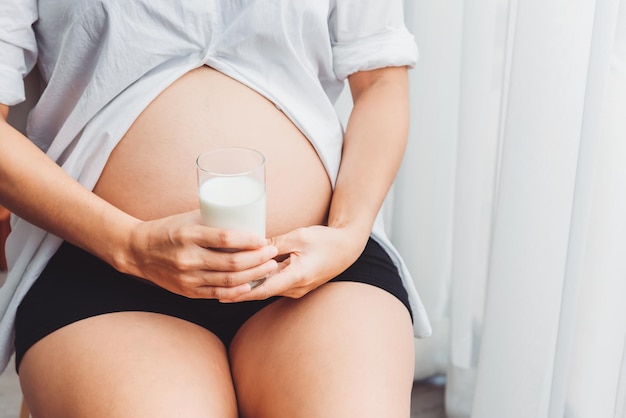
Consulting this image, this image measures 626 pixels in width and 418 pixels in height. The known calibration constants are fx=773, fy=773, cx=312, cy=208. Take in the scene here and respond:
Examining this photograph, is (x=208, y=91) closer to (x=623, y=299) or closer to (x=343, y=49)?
(x=343, y=49)

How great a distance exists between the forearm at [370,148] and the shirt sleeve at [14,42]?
1.58 feet

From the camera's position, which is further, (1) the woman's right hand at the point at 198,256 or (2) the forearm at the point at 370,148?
(2) the forearm at the point at 370,148

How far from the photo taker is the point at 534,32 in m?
1.17

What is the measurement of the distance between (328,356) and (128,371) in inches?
9.6

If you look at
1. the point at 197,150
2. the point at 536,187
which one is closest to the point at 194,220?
the point at 197,150

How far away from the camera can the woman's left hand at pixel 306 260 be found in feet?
3.15

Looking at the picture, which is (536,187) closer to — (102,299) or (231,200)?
(231,200)

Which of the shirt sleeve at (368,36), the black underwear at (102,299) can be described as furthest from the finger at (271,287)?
the shirt sleeve at (368,36)

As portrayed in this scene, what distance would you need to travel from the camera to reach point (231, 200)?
883 mm

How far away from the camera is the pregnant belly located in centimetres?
106

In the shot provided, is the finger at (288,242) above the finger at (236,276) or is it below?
above

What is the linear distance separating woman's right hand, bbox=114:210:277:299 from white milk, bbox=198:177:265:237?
13mm

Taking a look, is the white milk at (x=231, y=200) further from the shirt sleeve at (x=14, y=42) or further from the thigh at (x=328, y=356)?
the shirt sleeve at (x=14, y=42)

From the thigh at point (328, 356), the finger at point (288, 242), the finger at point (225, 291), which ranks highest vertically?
the finger at point (288, 242)
